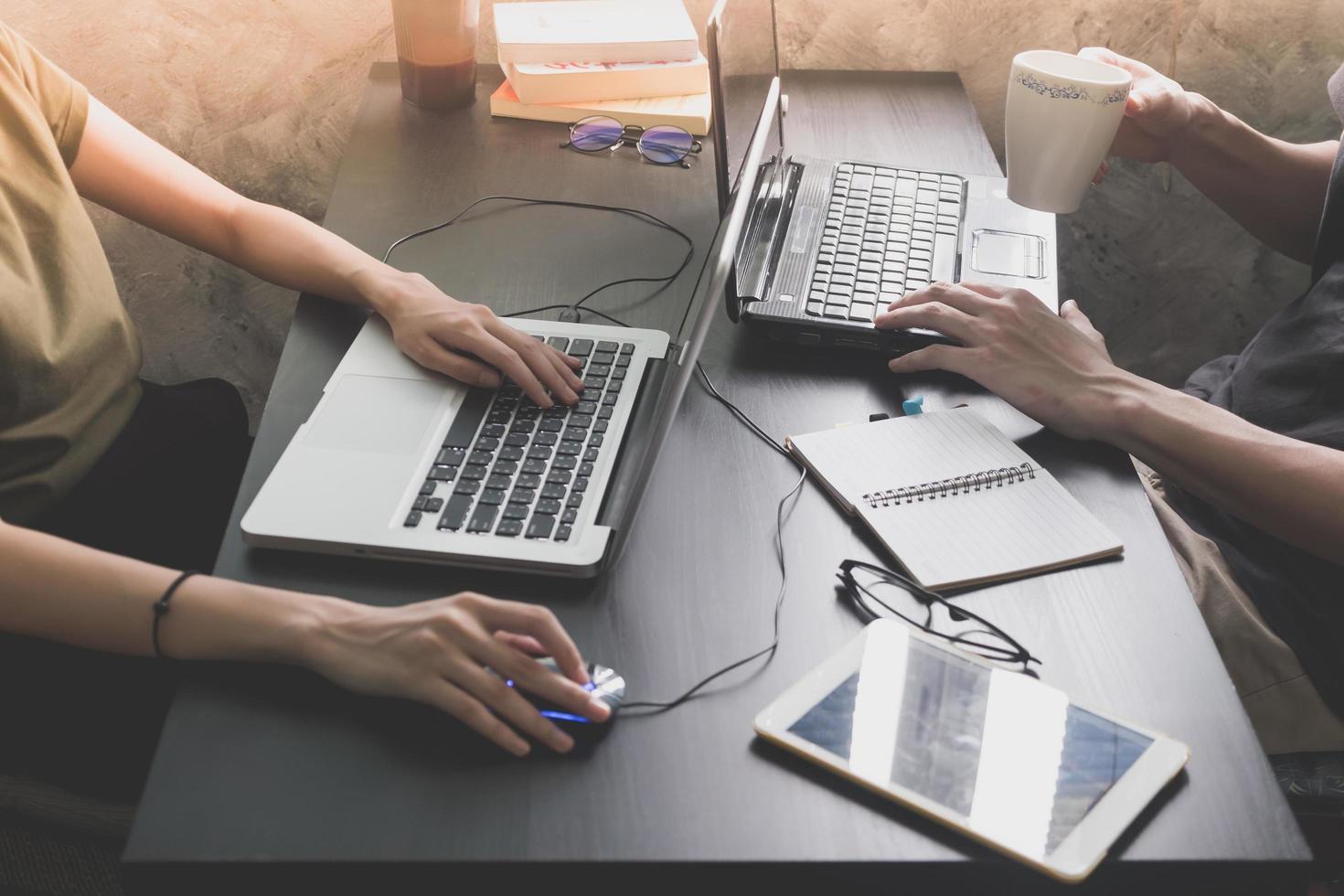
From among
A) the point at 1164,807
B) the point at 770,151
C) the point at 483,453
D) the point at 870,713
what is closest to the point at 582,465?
the point at 483,453

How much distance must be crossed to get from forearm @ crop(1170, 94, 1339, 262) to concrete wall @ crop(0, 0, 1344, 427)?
1.23 feet

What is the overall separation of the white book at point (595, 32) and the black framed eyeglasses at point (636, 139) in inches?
3.5

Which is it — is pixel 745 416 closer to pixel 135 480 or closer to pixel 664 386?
pixel 664 386

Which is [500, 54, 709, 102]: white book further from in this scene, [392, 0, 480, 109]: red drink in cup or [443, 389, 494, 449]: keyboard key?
[443, 389, 494, 449]: keyboard key

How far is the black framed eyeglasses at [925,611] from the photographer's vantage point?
700 mm

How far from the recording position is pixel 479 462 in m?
0.82

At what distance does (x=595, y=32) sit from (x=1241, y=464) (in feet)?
3.10

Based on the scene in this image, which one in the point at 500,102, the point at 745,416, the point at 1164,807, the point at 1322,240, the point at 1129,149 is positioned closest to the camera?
the point at 1164,807

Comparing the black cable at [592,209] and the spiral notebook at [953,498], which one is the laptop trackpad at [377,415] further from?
the spiral notebook at [953,498]

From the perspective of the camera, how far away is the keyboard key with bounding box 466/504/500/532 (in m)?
0.76

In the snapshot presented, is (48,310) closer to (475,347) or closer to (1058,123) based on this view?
(475,347)

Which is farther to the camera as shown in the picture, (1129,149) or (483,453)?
(1129,149)

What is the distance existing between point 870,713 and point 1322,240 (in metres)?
0.82

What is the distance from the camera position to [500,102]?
4.65 ft
